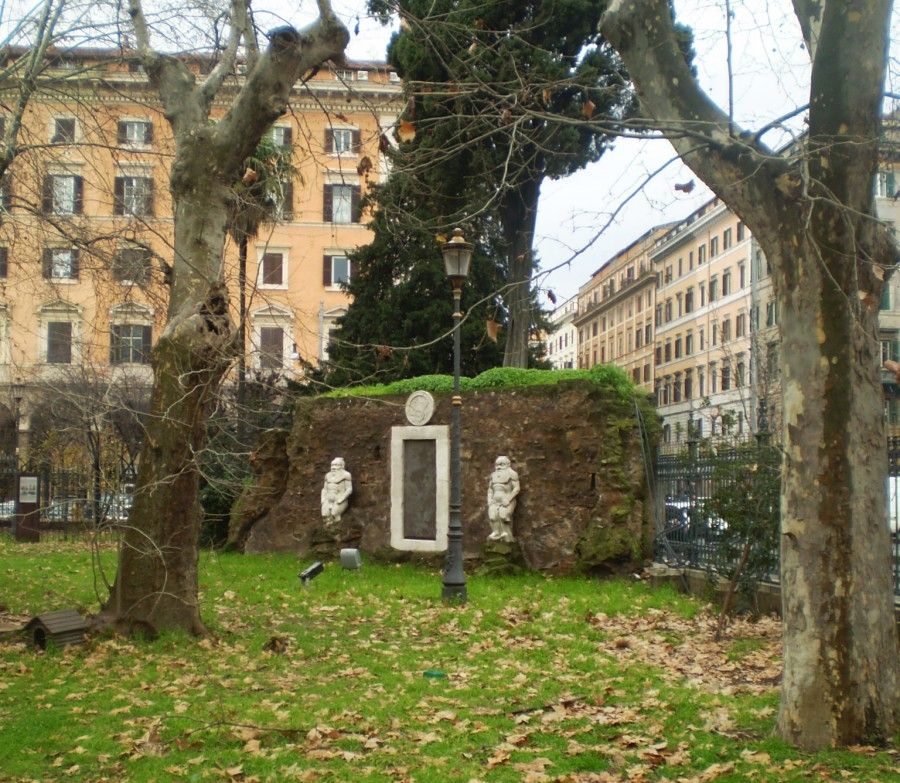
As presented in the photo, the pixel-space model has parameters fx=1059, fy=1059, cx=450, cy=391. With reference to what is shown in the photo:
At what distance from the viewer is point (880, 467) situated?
6.39 meters

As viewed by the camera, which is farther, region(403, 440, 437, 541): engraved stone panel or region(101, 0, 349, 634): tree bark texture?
region(403, 440, 437, 541): engraved stone panel

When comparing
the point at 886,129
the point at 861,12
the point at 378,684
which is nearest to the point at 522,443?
the point at 378,684

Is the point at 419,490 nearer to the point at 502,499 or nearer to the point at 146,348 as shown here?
the point at 502,499

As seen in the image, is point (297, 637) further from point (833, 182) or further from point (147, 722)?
point (833, 182)

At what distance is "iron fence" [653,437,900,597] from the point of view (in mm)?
12281

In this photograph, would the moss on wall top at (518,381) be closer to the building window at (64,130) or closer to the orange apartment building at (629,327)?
the building window at (64,130)

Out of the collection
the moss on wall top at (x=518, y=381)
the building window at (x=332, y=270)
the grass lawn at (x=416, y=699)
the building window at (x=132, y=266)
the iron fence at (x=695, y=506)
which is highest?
the building window at (x=332, y=270)

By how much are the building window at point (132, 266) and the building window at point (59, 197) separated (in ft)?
3.09

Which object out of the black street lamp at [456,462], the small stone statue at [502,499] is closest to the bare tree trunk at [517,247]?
the small stone statue at [502,499]

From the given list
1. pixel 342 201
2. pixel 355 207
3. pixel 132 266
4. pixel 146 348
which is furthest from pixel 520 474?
pixel 146 348

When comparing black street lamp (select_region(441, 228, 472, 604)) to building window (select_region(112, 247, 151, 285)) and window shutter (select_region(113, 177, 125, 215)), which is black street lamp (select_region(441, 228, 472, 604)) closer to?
building window (select_region(112, 247, 151, 285))

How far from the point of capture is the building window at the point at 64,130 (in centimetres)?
1278

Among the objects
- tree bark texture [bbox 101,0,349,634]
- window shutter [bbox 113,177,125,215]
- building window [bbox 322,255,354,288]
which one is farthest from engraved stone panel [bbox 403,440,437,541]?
building window [bbox 322,255,354,288]

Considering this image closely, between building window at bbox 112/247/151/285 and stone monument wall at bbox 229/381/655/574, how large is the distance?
4.01 meters
